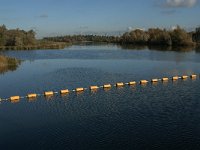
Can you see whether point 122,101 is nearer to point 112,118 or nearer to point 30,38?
point 112,118

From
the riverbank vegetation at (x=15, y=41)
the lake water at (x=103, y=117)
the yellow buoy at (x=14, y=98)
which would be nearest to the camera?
the lake water at (x=103, y=117)

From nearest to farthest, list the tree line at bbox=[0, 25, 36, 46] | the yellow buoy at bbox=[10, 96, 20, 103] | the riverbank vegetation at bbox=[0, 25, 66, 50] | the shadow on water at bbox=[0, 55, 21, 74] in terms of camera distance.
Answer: the yellow buoy at bbox=[10, 96, 20, 103] < the shadow on water at bbox=[0, 55, 21, 74] < the riverbank vegetation at bbox=[0, 25, 66, 50] < the tree line at bbox=[0, 25, 36, 46]

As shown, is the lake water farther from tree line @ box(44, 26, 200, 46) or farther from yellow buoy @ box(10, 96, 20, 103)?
tree line @ box(44, 26, 200, 46)

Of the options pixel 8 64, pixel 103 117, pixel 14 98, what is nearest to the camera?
pixel 103 117

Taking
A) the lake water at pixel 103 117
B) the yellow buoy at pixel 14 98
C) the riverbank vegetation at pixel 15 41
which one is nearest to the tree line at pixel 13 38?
the riverbank vegetation at pixel 15 41

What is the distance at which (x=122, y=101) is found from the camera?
1453 inches

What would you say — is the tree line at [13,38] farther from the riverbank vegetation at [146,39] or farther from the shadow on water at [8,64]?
the shadow on water at [8,64]

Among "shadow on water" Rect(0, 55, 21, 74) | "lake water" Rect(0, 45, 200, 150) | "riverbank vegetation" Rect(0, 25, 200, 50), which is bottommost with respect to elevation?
"lake water" Rect(0, 45, 200, 150)

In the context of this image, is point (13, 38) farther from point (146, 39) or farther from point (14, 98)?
point (14, 98)

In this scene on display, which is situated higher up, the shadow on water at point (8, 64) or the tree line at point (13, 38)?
the tree line at point (13, 38)

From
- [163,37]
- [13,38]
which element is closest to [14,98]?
[163,37]

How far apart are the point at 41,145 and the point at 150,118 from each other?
1013cm

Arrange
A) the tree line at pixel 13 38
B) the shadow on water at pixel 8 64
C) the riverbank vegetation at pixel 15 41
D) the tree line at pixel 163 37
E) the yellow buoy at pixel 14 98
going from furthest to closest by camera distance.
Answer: the tree line at pixel 13 38 → the riverbank vegetation at pixel 15 41 → the tree line at pixel 163 37 → the shadow on water at pixel 8 64 → the yellow buoy at pixel 14 98

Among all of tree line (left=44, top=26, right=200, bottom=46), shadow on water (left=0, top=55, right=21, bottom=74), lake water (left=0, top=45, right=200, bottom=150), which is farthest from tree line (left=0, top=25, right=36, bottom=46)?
lake water (left=0, top=45, right=200, bottom=150)
